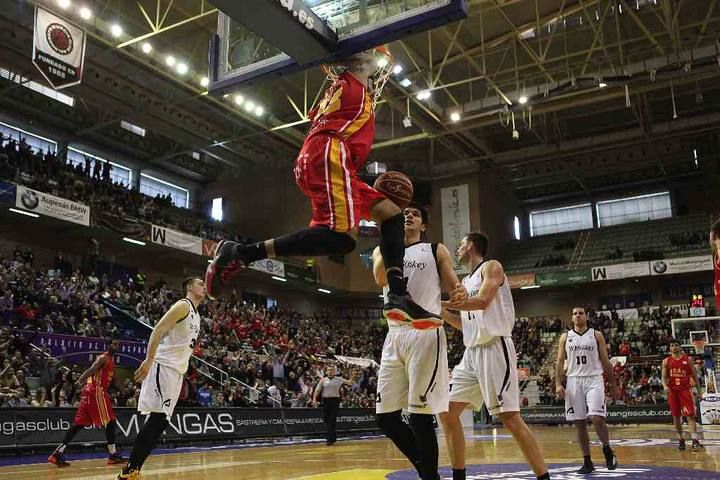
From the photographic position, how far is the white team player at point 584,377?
25.3ft

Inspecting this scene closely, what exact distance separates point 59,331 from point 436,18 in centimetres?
1498

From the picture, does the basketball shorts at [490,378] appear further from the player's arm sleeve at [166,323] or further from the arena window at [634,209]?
the arena window at [634,209]

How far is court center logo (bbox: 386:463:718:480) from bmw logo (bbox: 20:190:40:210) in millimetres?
18202

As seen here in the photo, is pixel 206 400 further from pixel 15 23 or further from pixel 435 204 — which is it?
pixel 435 204

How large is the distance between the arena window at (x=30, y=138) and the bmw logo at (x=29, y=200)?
4.95m

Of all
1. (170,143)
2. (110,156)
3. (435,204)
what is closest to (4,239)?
(110,156)

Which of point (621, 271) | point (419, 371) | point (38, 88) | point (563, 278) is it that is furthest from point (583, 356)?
point (563, 278)

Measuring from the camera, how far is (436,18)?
5262 millimetres

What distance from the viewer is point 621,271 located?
32094mm

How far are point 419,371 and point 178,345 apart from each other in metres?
2.76

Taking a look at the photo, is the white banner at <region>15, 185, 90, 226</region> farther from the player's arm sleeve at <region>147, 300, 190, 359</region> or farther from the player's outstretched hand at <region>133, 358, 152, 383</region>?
the player's outstretched hand at <region>133, 358, 152, 383</region>

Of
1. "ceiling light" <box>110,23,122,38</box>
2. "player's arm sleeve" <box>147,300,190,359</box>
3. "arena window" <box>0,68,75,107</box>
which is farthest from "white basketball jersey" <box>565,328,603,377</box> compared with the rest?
"arena window" <box>0,68,75,107</box>

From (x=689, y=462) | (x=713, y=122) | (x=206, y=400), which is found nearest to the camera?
(x=689, y=462)

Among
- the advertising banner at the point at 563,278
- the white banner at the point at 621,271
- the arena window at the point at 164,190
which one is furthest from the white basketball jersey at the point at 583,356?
the arena window at the point at 164,190
